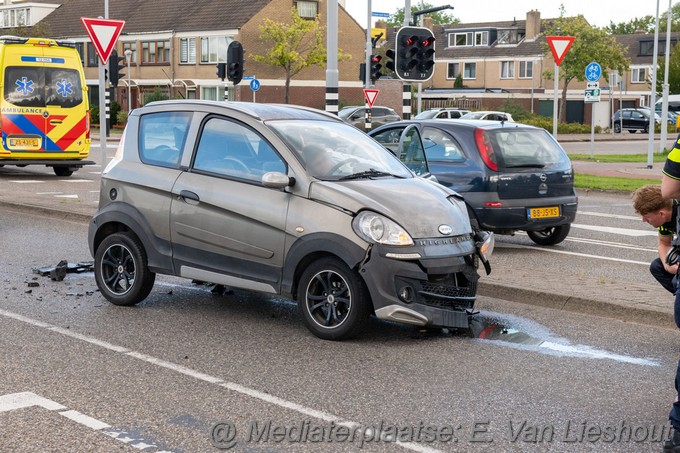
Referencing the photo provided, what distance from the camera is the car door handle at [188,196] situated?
8.01 meters

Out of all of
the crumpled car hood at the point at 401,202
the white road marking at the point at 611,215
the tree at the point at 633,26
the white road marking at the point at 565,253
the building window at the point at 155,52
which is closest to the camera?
the crumpled car hood at the point at 401,202

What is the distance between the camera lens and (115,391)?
5.93m

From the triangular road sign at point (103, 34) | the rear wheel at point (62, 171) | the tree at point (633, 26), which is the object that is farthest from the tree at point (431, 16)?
the triangular road sign at point (103, 34)

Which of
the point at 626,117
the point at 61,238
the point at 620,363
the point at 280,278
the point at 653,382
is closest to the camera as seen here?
the point at 653,382

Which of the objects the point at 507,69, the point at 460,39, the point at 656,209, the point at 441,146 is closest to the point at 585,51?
the point at 507,69

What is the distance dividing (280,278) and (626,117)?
6228 cm

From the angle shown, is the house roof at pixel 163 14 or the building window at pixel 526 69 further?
the building window at pixel 526 69

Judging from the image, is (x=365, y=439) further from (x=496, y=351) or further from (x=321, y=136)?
(x=321, y=136)

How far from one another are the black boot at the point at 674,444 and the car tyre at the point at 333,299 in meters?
2.77

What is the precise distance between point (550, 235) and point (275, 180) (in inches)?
258

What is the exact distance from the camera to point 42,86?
73.3 feet

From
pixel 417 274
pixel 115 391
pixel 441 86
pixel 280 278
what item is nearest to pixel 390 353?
pixel 417 274

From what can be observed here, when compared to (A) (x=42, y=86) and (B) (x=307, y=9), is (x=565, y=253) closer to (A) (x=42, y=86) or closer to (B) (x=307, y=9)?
(A) (x=42, y=86)

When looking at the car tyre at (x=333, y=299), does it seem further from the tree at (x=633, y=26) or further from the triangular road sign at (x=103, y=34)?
the tree at (x=633, y=26)
